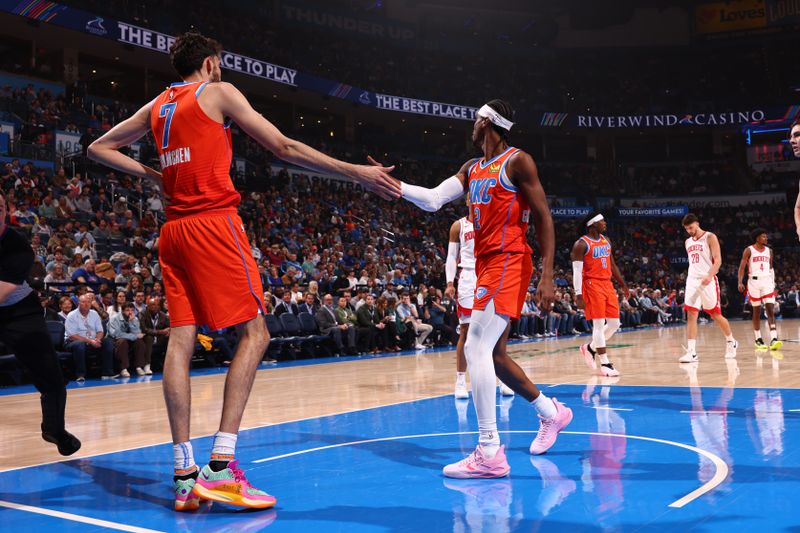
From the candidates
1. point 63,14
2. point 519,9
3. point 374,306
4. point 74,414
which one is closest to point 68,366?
point 74,414

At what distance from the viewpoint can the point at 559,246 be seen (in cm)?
3659

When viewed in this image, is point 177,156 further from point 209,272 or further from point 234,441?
point 234,441

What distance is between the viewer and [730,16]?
140 feet

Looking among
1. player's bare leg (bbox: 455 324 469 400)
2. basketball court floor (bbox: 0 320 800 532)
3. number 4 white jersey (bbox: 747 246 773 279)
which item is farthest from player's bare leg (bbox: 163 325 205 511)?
number 4 white jersey (bbox: 747 246 773 279)

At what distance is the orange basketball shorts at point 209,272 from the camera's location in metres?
3.65

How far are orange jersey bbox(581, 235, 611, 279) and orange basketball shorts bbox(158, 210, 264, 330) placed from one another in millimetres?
6297

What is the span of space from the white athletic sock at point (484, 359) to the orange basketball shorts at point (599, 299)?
5226 mm

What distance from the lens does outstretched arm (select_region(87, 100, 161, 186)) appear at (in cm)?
399

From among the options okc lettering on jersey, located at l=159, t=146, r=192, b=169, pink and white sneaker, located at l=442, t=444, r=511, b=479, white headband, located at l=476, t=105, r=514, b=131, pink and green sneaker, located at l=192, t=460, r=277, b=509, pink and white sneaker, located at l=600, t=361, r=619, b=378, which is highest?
white headband, located at l=476, t=105, r=514, b=131

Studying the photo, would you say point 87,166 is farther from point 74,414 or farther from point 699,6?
point 699,6

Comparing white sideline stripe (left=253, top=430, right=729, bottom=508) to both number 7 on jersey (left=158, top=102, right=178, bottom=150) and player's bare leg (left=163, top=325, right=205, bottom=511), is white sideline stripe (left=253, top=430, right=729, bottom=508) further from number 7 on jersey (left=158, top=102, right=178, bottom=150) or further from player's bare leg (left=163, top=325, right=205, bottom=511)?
number 7 on jersey (left=158, top=102, right=178, bottom=150)

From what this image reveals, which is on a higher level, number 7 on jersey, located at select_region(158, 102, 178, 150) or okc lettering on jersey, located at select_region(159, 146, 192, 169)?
number 7 on jersey, located at select_region(158, 102, 178, 150)

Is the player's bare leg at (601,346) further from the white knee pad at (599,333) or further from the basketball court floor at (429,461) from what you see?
the basketball court floor at (429,461)

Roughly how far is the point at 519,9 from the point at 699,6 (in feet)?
35.9
